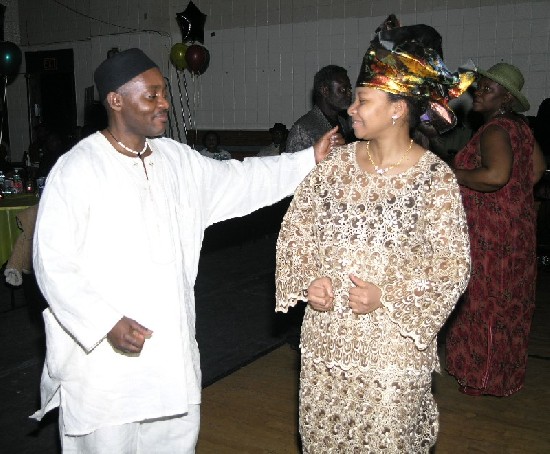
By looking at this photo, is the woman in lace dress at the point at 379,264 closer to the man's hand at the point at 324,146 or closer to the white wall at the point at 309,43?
the man's hand at the point at 324,146

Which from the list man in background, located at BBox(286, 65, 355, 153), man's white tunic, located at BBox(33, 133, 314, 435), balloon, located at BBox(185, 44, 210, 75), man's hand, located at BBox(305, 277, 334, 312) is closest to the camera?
man's white tunic, located at BBox(33, 133, 314, 435)

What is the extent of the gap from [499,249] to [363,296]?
1.84 m

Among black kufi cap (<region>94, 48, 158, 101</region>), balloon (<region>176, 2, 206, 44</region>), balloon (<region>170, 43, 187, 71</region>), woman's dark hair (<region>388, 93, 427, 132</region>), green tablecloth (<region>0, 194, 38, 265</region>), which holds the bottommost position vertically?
green tablecloth (<region>0, 194, 38, 265</region>)

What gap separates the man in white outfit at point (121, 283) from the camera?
1.92 meters

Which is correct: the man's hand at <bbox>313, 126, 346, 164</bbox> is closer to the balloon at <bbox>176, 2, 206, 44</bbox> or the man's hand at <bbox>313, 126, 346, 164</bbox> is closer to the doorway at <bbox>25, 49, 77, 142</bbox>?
the balloon at <bbox>176, 2, 206, 44</bbox>

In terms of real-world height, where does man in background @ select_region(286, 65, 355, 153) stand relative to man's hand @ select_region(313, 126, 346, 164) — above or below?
above

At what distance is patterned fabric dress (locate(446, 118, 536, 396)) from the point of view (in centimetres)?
343

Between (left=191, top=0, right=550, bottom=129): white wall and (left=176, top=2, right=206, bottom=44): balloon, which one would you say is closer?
(left=191, top=0, right=550, bottom=129): white wall

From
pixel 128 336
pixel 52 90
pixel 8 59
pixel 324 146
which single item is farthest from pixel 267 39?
pixel 128 336

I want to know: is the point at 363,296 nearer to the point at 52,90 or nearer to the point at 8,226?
the point at 8,226

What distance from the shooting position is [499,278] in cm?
348

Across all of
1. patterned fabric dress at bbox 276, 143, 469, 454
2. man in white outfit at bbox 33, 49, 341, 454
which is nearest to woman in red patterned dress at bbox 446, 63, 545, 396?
patterned fabric dress at bbox 276, 143, 469, 454

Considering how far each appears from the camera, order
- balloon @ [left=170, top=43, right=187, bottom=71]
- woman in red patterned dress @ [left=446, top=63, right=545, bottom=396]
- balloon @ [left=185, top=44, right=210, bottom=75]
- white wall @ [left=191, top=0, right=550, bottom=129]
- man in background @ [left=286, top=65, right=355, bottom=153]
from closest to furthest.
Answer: woman in red patterned dress @ [left=446, top=63, right=545, bottom=396]
man in background @ [left=286, top=65, right=355, bottom=153]
white wall @ [left=191, top=0, right=550, bottom=129]
balloon @ [left=185, top=44, right=210, bottom=75]
balloon @ [left=170, top=43, right=187, bottom=71]

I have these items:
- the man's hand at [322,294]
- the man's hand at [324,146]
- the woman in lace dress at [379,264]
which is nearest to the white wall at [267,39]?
the man's hand at [324,146]
